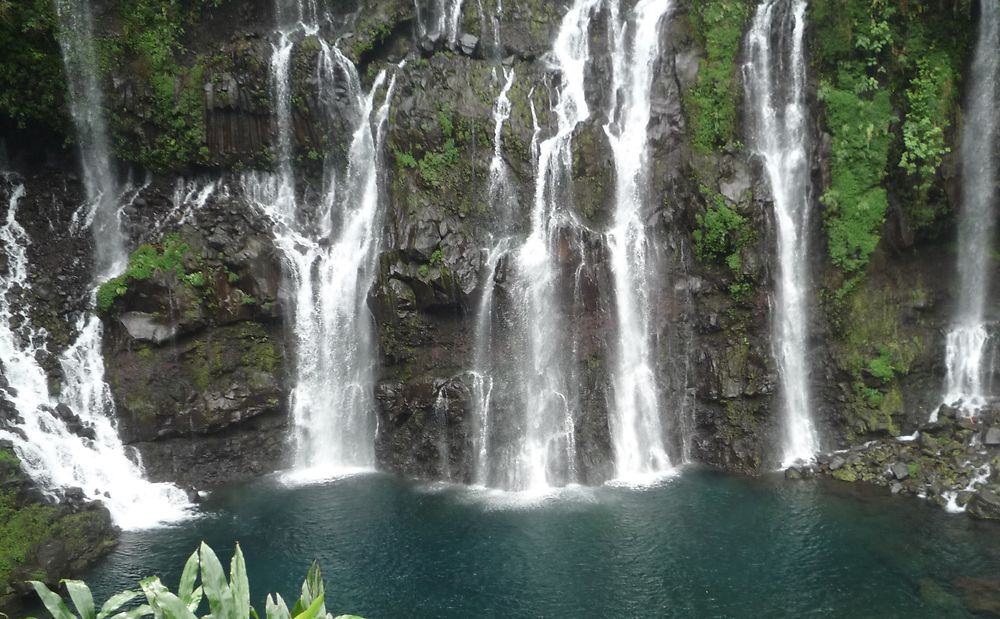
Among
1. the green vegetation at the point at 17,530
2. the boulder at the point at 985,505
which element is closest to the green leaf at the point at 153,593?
the green vegetation at the point at 17,530

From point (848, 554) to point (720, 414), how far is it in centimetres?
569

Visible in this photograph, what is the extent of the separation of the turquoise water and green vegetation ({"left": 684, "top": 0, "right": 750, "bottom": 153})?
10.2m

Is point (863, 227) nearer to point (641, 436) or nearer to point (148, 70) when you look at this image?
point (641, 436)

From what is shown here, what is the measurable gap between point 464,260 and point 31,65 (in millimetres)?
13733

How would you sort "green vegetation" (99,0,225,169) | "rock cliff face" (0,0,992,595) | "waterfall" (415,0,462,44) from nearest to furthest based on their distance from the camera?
1. "rock cliff face" (0,0,992,595)
2. "green vegetation" (99,0,225,169)
3. "waterfall" (415,0,462,44)

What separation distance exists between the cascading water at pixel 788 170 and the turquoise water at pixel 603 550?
8.75 ft

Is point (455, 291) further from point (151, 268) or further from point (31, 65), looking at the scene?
point (31, 65)

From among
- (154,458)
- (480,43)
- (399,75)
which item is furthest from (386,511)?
(480,43)

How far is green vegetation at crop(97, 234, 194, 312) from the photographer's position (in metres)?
19.6

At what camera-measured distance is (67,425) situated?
18.5m

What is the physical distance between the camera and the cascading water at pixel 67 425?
1759 cm

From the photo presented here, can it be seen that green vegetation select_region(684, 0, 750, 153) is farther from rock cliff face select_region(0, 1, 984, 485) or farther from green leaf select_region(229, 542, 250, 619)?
green leaf select_region(229, 542, 250, 619)

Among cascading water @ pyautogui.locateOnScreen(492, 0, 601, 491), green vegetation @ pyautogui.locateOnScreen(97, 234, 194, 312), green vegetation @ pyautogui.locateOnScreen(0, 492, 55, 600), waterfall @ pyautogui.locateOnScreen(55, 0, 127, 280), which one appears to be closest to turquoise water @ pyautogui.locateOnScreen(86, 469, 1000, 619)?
cascading water @ pyautogui.locateOnScreen(492, 0, 601, 491)

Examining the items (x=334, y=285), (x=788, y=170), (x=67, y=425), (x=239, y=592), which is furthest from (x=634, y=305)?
(x=239, y=592)
